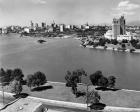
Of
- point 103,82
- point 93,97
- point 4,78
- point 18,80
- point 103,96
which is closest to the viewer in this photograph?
point 93,97

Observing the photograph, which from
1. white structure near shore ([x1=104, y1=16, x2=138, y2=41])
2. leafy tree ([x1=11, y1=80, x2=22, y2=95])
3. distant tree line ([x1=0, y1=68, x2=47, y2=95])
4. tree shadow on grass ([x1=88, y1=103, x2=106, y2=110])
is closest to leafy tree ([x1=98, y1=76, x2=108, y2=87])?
tree shadow on grass ([x1=88, y1=103, x2=106, y2=110])

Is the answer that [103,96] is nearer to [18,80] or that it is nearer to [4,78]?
[18,80]

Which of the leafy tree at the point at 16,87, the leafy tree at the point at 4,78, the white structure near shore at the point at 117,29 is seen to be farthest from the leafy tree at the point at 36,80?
the white structure near shore at the point at 117,29

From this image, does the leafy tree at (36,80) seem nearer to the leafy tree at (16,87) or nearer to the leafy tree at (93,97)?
the leafy tree at (16,87)

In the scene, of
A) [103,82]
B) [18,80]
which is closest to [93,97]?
[103,82]

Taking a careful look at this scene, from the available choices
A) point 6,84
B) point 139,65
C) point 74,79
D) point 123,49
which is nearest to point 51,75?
point 6,84

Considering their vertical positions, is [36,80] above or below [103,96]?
above
